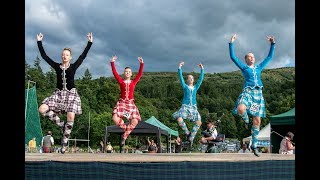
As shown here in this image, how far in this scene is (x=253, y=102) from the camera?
6641 mm

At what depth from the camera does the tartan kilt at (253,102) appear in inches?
260

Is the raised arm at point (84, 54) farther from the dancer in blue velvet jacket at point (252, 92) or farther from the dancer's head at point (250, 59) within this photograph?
the dancer's head at point (250, 59)

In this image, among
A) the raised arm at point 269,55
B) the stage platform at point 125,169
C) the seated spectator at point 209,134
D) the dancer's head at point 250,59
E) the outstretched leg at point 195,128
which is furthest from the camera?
the seated spectator at point 209,134

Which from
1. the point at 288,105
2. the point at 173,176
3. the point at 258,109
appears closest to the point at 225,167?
the point at 173,176

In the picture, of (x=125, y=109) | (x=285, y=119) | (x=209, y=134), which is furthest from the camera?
(x=285, y=119)

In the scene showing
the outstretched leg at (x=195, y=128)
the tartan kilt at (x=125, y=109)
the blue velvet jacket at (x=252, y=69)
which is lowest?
the outstretched leg at (x=195, y=128)

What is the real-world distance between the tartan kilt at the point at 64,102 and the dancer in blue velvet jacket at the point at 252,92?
2565 mm

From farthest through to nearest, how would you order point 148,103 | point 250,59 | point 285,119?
point 148,103 < point 285,119 < point 250,59

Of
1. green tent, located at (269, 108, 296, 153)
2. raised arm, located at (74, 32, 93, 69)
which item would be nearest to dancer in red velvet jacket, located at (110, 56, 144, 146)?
raised arm, located at (74, 32, 93, 69)

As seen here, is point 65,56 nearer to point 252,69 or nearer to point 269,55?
point 252,69

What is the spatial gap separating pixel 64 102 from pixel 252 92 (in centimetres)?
300

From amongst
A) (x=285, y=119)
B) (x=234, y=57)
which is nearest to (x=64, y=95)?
(x=234, y=57)

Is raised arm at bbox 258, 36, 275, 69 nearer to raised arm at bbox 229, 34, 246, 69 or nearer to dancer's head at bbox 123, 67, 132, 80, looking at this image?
raised arm at bbox 229, 34, 246, 69

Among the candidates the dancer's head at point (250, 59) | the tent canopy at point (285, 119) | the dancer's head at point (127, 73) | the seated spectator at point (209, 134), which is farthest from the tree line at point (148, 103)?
the dancer's head at point (250, 59)
